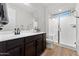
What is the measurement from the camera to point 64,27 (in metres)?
1.89

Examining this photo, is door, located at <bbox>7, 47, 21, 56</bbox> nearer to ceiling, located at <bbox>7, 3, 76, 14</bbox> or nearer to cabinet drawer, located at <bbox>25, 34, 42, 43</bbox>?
cabinet drawer, located at <bbox>25, 34, 42, 43</bbox>

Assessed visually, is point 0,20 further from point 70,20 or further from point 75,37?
point 75,37

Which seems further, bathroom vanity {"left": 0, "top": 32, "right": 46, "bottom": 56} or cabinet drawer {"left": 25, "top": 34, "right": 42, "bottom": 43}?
cabinet drawer {"left": 25, "top": 34, "right": 42, "bottom": 43}

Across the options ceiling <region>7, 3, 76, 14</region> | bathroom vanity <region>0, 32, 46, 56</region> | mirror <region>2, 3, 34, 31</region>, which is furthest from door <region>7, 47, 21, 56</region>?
ceiling <region>7, 3, 76, 14</region>

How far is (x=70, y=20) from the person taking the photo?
72.7 inches

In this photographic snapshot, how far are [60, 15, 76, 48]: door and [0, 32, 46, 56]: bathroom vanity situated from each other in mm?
328

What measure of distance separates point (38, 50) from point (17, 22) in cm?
62

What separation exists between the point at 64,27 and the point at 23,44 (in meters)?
0.75

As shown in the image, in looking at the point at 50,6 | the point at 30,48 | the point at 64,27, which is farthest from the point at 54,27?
the point at 30,48

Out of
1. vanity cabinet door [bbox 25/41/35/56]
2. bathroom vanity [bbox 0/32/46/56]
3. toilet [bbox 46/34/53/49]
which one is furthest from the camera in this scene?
toilet [bbox 46/34/53/49]

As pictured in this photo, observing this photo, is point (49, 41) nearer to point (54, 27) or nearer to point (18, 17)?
point (54, 27)

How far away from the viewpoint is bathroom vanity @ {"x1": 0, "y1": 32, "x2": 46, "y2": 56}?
55.7 inches

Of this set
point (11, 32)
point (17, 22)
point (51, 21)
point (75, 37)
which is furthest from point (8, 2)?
point (75, 37)

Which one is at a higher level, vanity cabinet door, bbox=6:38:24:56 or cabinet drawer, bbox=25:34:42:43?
cabinet drawer, bbox=25:34:42:43
